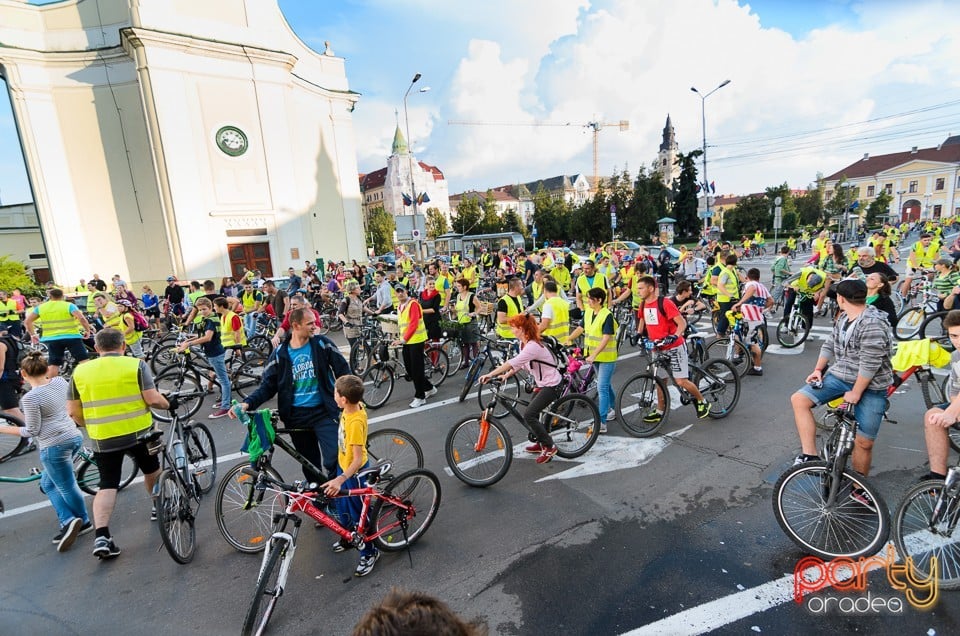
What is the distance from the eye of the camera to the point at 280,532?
3088mm

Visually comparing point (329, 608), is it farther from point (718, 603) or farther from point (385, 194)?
point (385, 194)

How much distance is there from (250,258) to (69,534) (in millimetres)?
23093

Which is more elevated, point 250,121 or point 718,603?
point 250,121

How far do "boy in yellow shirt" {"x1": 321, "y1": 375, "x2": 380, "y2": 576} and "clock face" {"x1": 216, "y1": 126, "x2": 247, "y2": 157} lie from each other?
987 inches

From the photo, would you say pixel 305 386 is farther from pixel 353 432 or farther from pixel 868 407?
pixel 868 407

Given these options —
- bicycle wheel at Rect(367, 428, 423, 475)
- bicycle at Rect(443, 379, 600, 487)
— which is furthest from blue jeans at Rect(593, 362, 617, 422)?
bicycle wheel at Rect(367, 428, 423, 475)

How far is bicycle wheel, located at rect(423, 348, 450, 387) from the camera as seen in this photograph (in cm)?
855

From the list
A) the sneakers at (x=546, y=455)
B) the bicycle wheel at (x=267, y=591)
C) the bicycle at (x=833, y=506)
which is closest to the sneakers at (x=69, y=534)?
the bicycle wheel at (x=267, y=591)

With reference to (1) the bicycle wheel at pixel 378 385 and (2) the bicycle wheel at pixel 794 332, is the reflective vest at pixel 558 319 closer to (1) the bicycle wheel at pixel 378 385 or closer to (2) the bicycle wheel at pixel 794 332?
(1) the bicycle wheel at pixel 378 385

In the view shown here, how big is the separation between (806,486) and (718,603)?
1318mm

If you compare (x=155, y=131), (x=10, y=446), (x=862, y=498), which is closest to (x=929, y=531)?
(x=862, y=498)

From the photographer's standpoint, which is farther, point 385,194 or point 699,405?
point 385,194

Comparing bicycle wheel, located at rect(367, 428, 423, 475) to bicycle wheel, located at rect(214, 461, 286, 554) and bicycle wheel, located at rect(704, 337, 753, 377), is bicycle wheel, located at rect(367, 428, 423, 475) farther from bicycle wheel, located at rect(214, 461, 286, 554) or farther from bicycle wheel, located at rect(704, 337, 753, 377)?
bicycle wheel, located at rect(704, 337, 753, 377)

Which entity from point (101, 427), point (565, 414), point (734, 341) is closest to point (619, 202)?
point (734, 341)
